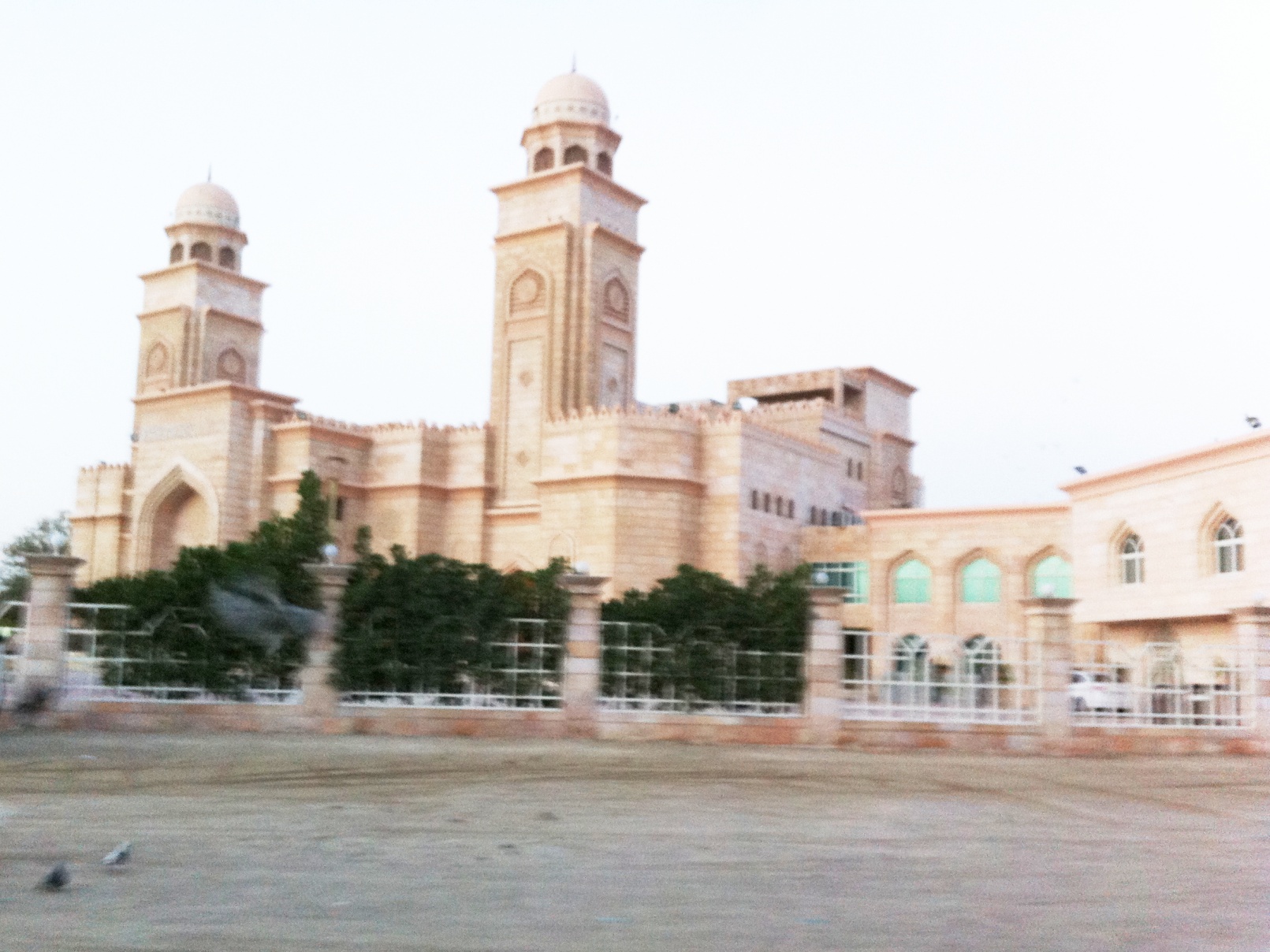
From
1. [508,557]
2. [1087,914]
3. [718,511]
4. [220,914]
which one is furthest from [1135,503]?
[220,914]

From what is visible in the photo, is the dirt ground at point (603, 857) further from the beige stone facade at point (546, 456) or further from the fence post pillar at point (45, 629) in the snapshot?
the beige stone facade at point (546, 456)

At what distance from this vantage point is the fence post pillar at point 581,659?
11.5 meters

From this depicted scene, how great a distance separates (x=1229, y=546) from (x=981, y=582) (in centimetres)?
894

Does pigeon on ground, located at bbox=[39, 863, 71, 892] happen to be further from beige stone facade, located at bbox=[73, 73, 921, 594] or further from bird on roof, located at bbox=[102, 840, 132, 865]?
beige stone facade, located at bbox=[73, 73, 921, 594]

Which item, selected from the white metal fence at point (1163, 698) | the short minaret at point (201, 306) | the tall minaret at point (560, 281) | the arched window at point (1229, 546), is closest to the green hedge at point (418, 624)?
the white metal fence at point (1163, 698)

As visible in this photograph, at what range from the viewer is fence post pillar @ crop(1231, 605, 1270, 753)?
12.7 meters

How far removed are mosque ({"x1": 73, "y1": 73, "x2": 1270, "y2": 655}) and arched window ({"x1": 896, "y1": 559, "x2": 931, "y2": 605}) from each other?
0.05 metres

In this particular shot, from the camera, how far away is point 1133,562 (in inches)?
926

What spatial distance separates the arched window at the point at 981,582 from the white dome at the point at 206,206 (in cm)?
2751

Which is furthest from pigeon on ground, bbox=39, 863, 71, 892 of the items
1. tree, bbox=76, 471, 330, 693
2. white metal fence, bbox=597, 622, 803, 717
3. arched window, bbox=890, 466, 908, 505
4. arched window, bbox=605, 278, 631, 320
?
arched window, bbox=890, 466, 908, 505

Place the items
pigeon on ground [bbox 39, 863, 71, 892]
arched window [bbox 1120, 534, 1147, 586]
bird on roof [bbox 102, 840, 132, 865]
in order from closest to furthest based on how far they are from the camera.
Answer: pigeon on ground [bbox 39, 863, 71, 892] < bird on roof [bbox 102, 840, 132, 865] < arched window [bbox 1120, 534, 1147, 586]

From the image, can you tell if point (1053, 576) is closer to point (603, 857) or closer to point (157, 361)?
point (603, 857)

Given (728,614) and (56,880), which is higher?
(728,614)

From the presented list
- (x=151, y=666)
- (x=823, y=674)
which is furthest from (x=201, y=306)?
(x=823, y=674)
